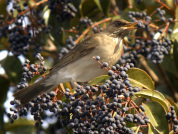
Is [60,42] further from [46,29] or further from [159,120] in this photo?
[159,120]

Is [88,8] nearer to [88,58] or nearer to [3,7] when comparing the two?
[88,58]

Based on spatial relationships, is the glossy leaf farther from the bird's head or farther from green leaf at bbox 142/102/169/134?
green leaf at bbox 142/102/169/134

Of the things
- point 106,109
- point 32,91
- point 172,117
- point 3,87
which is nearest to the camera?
point 106,109

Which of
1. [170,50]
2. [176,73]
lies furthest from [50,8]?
[176,73]

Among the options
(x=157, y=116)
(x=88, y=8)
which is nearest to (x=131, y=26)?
(x=88, y=8)

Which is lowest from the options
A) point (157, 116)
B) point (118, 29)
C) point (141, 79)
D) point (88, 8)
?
point (157, 116)

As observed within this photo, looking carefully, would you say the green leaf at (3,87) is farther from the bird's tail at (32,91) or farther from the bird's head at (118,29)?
the bird's head at (118,29)

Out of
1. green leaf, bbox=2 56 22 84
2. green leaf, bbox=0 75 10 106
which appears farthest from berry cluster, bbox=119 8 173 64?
green leaf, bbox=0 75 10 106

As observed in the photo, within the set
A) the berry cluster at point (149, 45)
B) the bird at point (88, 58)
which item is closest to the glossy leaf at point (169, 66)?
the berry cluster at point (149, 45)
